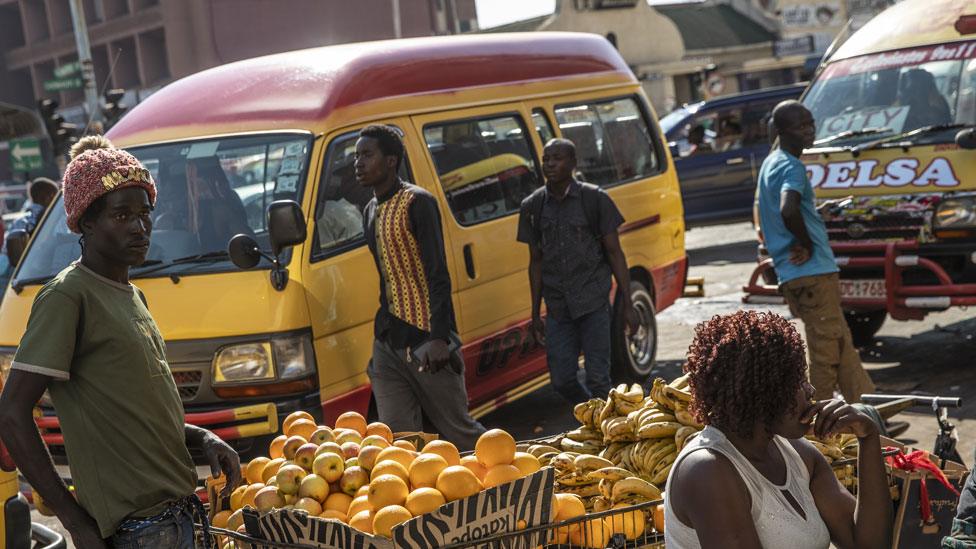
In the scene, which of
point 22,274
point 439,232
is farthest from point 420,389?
point 22,274

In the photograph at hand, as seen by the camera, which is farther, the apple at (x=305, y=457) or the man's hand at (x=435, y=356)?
the man's hand at (x=435, y=356)

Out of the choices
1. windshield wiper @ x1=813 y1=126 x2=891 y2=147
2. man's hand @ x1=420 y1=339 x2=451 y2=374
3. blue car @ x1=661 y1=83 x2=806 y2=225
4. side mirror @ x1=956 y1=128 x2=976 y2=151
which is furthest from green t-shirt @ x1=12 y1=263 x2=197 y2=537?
blue car @ x1=661 y1=83 x2=806 y2=225

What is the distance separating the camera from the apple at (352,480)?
3814 mm

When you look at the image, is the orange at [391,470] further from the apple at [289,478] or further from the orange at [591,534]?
the orange at [591,534]

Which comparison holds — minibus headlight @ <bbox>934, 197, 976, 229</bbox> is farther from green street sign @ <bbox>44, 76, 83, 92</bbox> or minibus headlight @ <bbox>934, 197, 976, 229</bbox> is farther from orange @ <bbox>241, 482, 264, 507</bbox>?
green street sign @ <bbox>44, 76, 83, 92</bbox>

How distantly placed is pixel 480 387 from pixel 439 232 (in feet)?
6.42

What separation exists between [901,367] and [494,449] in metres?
6.08

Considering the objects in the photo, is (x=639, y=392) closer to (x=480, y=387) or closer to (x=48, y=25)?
(x=480, y=387)

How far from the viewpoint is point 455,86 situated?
7.79 metres

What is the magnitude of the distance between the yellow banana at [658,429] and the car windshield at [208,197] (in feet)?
9.50

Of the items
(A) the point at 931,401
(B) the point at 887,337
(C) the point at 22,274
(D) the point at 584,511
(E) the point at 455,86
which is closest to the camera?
(D) the point at 584,511

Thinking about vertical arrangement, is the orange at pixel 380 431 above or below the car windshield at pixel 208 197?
→ below

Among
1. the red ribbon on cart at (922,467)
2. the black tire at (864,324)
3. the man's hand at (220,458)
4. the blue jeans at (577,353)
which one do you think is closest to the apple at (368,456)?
the man's hand at (220,458)

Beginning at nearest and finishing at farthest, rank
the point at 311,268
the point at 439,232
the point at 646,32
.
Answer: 1. the point at 439,232
2. the point at 311,268
3. the point at 646,32
